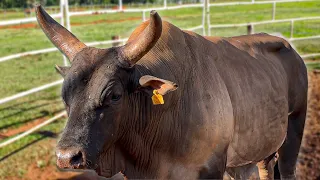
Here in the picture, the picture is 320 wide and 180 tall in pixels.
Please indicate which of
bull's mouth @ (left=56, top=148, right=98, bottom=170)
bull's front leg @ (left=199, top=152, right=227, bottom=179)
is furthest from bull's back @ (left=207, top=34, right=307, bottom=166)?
bull's mouth @ (left=56, top=148, right=98, bottom=170)

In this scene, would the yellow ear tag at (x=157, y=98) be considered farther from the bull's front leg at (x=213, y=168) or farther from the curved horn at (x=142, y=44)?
the bull's front leg at (x=213, y=168)

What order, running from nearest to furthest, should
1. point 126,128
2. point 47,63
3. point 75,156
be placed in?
point 75,156 < point 126,128 < point 47,63

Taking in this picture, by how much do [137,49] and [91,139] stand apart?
0.60 meters

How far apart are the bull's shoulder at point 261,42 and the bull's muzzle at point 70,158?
223cm

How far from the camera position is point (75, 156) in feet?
8.79

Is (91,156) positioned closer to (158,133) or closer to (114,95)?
(114,95)

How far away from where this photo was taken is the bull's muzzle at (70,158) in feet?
8.75

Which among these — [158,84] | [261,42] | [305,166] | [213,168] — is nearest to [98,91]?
[158,84]

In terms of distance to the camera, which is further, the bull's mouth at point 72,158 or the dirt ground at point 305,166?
the dirt ground at point 305,166

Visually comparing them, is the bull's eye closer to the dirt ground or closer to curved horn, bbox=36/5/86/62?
curved horn, bbox=36/5/86/62

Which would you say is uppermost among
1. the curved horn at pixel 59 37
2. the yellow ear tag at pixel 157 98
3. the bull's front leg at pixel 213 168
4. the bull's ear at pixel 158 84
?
the curved horn at pixel 59 37

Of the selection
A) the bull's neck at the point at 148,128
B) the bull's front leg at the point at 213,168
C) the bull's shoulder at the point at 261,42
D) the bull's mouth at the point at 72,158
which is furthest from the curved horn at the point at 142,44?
the bull's shoulder at the point at 261,42

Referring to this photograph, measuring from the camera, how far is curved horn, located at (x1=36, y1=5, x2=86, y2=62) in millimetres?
3264

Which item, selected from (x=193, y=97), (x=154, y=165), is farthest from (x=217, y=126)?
(x=154, y=165)
